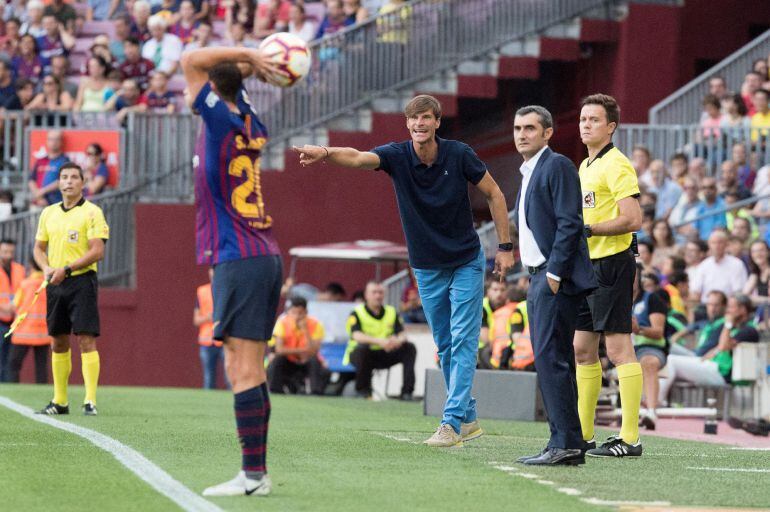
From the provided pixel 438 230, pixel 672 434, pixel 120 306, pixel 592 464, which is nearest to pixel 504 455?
pixel 592 464

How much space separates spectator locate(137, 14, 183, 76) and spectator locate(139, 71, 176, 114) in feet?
3.13

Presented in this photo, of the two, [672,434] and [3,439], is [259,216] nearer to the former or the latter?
[3,439]

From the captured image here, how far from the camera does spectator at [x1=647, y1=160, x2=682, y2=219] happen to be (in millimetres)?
21719

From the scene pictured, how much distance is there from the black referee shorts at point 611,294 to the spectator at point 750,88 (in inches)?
521

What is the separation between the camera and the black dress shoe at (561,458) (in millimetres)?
9133

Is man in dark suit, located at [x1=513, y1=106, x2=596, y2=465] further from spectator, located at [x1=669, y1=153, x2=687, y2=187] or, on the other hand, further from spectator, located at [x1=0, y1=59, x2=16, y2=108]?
spectator, located at [x1=0, y1=59, x2=16, y2=108]

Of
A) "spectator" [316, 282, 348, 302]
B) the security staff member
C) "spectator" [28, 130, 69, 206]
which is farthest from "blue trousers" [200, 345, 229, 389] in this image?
"spectator" [28, 130, 69, 206]

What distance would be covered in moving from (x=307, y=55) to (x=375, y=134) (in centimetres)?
1801

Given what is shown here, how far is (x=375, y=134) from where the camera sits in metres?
25.6

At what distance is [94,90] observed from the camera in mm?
25984

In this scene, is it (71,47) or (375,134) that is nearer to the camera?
(375,134)

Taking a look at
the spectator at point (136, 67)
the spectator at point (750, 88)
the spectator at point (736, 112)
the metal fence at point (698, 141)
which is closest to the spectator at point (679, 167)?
the metal fence at point (698, 141)

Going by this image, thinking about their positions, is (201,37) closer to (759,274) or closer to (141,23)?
(141,23)

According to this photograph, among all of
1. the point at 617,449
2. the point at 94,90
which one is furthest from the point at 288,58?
the point at 94,90
